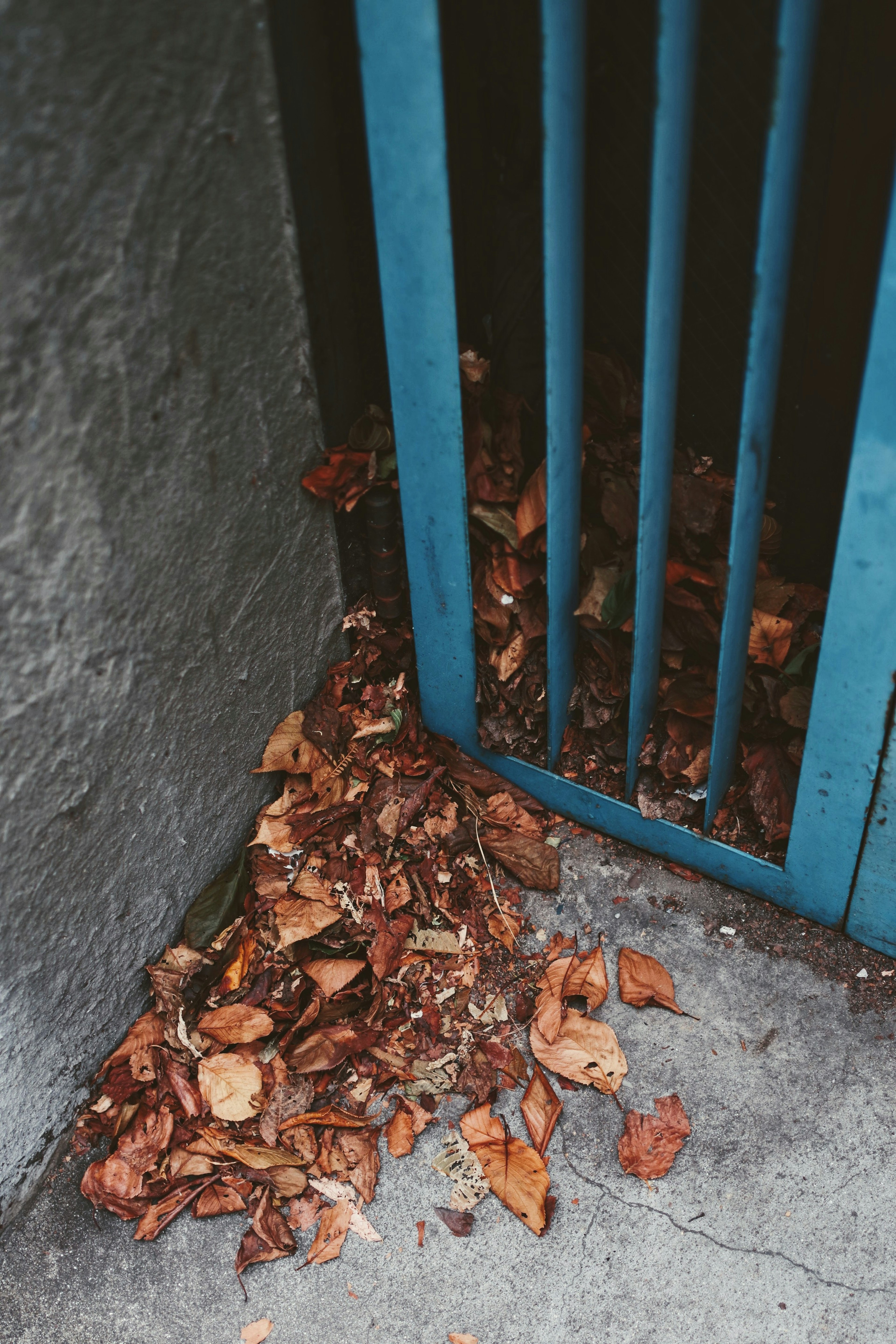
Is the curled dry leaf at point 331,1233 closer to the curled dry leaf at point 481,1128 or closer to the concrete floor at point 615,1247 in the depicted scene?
the concrete floor at point 615,1247

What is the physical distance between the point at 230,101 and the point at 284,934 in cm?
137

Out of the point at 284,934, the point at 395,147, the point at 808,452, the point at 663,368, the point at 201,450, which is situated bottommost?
the point at 284,934

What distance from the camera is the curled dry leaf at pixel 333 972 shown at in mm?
1775

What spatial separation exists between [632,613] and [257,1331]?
135cm

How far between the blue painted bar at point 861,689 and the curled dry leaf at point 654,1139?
49 cm

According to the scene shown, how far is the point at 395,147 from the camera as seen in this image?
53.8 inches

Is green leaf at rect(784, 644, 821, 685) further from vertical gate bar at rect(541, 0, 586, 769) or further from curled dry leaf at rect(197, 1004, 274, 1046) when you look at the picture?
curled dry leaf at rect(197, 1004, 274, 1046)

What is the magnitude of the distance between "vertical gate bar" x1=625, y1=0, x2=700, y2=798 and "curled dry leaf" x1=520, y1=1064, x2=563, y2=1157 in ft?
2.19

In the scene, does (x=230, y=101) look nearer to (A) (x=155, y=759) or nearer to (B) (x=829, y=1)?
(B) (x=829, y=1)

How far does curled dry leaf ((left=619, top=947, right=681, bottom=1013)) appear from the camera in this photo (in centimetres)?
180

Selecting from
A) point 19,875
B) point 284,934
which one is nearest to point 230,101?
point 19,875

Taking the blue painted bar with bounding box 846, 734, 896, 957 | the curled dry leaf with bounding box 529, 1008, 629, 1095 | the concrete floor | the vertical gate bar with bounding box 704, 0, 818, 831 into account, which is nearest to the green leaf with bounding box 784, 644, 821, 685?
the vertical gate bar with bounding box 704, 0, 818, 831

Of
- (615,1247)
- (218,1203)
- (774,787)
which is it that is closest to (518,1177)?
(615,1247)

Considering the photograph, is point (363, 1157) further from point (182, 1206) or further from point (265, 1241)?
point (182, 1206)
